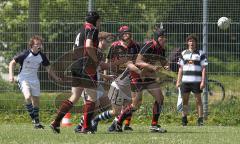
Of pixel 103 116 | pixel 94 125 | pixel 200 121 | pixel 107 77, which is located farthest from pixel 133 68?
pixel 200 121

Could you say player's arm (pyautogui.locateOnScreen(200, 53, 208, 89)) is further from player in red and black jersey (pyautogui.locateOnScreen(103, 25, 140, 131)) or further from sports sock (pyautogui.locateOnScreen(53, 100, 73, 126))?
sports sock (pyautogui.locateOnScreen(53, 100, 73, 126))

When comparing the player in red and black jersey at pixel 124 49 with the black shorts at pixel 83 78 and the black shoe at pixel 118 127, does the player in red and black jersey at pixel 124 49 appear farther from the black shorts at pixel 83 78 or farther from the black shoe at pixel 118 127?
the black shorts at pixel 83 78

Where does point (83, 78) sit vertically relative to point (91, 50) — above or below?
below

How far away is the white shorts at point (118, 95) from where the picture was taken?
12.5m

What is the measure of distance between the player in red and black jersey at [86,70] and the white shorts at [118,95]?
116cm

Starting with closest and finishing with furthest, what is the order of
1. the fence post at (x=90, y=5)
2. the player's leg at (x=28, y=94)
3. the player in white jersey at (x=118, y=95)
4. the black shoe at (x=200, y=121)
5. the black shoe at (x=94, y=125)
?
1. the black shoe at (x=94, y=125)
2. the player in white jersey at (x=118, y=95)
3. the player's leg at (x=28, y=94)
4. the black shoe at (x=200, y=121)
5. the fence post at (x=90, y=5)

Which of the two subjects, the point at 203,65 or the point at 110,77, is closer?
the point at 110,77

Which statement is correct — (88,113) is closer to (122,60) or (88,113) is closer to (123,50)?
(123,50)

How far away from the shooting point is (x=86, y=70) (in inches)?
437

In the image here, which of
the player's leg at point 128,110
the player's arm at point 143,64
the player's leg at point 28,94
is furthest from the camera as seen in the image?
the player's leg at point 28,94

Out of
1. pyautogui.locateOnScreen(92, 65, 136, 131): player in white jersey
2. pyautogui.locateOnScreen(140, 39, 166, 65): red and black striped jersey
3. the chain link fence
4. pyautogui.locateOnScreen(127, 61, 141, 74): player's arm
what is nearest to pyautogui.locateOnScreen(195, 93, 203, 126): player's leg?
the chain link fence

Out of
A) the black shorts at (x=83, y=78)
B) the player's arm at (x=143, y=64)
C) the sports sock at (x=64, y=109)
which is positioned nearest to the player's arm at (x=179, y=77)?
the player's arm at (x=143, y=64)

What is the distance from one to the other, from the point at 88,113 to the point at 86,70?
73 cm

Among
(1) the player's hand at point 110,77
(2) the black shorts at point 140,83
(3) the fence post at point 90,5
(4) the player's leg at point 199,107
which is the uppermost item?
(3) the fence post at point 90,5
